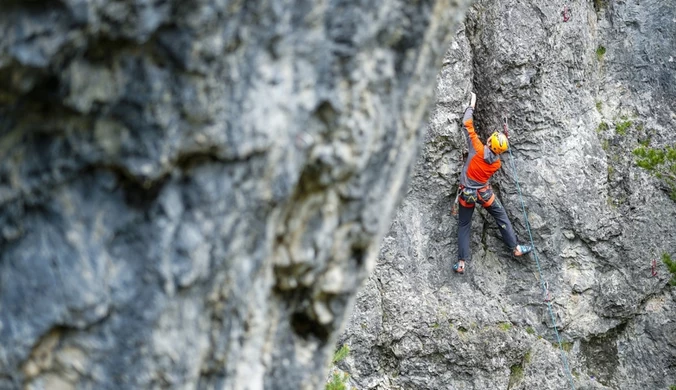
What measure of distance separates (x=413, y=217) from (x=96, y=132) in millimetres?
8808

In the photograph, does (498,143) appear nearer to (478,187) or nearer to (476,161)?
(476,161)

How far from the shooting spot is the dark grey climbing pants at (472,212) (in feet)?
33.1

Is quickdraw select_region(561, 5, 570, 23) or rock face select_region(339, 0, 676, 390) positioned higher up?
quickdraw select_region(561, 5, 570, 23)

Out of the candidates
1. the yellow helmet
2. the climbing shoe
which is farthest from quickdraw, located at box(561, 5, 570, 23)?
the climbing shoe

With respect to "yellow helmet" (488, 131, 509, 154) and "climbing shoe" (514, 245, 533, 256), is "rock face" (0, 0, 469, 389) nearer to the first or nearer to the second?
"yellow helmet" (488, 131, 509, 154)

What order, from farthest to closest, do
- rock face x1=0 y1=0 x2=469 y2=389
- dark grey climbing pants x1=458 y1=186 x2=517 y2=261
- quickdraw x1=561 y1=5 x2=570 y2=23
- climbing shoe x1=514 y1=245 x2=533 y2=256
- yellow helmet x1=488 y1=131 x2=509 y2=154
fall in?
climbing shoe x1=514 y1=245 x2=533 y2=256 → quickdraw x1=561 y1=5 x2=570 y2=23 → dark grey climbing pants x1=458 y1=186 x2=517 y2=261 → yellow helmet x1=488 y1=131 x2=509 y2=154 → rock face x1=0 y1=0 x2=469 y2=389

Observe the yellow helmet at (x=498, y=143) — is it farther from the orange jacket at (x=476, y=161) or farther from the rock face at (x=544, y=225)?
the rock face at (x=544, y=225)

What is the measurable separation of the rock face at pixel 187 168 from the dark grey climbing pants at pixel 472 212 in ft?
23.0

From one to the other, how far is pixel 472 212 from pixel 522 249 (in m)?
1.23

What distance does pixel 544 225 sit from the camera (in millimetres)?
10992

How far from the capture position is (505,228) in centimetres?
1067

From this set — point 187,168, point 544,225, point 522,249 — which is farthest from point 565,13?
point 187,168

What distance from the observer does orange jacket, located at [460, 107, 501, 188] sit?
9.57 metres

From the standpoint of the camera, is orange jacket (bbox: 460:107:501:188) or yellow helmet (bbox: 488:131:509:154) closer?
yellow helmet (bbox: 488:131:509:154)
